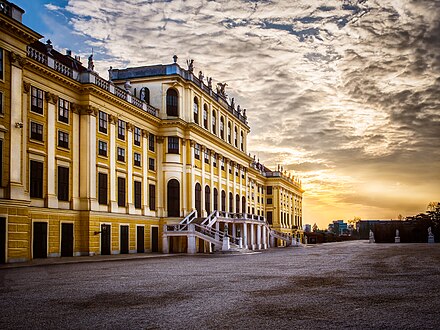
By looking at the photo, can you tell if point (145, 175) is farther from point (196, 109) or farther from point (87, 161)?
point (196, 109)

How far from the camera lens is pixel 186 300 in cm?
1233

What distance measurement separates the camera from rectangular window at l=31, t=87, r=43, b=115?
35094mm

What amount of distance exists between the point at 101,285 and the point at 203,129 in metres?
42.8

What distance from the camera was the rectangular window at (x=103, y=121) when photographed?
4298 centimetres

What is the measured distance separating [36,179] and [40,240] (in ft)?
12.9

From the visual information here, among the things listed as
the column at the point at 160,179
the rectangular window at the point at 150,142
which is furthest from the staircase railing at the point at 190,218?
the rectangular window at the point at 150,142

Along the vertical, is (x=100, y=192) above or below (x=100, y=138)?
below

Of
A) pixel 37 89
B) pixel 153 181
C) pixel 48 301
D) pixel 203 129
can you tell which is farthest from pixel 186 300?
pixel 203 129

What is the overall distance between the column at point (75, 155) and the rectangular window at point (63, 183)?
0.74 m

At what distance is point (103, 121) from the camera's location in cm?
4347

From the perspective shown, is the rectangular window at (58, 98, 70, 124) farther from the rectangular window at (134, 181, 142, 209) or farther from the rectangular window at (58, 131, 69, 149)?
the rectangular window at (134, 181, 142, 209)

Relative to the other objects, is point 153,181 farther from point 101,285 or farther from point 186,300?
point 186,300

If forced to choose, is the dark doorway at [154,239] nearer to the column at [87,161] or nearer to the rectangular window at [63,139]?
the column at [87,161]

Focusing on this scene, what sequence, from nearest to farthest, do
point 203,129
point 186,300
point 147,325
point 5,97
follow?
1. point 147,325
2. point 186,300
3. point 5,97
4. point 203,129
